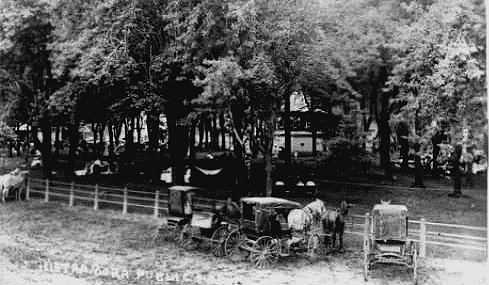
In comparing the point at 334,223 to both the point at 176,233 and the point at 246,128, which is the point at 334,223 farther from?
the point at 246,128

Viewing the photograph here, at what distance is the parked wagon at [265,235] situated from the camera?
1346cm

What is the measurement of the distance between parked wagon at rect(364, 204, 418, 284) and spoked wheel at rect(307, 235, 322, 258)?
5.16 ft

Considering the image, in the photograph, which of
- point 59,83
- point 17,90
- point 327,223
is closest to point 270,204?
point 327,223

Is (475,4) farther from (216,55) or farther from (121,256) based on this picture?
(121,256)

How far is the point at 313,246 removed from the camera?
14062 mm

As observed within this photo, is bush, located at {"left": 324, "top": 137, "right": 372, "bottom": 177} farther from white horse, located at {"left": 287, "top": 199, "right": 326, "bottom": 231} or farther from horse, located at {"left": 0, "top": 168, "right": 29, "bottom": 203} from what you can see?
horse, located at {"left": 0, "top": 168, "right": 29, "bottom": 203}

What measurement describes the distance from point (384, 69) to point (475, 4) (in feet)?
39.7

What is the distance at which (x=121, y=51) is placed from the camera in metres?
18.6

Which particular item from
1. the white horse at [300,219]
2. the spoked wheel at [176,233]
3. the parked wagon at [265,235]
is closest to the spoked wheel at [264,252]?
the parked wagon at [265,235]

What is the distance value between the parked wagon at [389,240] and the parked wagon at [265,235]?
1.99 metres

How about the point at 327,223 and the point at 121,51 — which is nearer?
the point at 327,223

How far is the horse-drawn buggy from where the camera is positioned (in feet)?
48.2

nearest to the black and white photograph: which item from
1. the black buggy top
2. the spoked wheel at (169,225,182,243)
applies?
the black buggy top

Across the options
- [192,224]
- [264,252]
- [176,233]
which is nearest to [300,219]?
[264,252]
